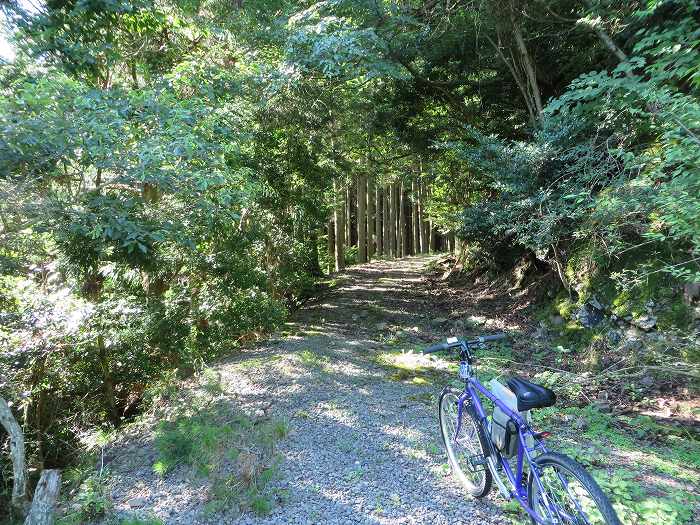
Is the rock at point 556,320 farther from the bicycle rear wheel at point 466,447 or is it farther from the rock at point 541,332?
the bicycle rear wheel at point 466,447

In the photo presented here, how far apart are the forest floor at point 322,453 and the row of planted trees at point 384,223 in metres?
11.3

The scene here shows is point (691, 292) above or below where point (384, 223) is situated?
below

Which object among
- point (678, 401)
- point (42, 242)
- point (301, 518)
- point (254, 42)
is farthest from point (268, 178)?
point (678, 401)

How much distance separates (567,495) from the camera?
2055 millimetres

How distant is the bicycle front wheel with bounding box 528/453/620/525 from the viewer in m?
1.86

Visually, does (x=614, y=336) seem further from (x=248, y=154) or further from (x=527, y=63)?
(x=248, y=154)

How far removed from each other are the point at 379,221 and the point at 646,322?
1794 cm

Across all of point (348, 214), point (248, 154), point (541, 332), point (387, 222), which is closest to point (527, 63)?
point (541, 332)

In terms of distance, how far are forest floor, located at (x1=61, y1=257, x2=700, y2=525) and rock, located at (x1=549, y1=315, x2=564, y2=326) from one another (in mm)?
776

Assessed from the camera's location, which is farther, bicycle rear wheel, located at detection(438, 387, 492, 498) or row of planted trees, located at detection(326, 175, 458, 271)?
row of planted trees, located at detection(326, 175, 458, 271)

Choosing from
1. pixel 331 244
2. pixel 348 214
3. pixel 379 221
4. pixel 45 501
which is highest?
pixel 348 214

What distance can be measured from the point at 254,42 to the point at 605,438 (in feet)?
24.0

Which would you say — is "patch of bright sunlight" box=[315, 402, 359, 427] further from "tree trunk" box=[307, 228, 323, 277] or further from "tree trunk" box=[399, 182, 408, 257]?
"tree trunk" box=[399, 182, 408, 257]

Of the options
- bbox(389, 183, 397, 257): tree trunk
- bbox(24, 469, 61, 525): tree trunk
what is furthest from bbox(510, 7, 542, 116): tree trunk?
Result: bbox(389, 183, 397, 257): tree trunk
